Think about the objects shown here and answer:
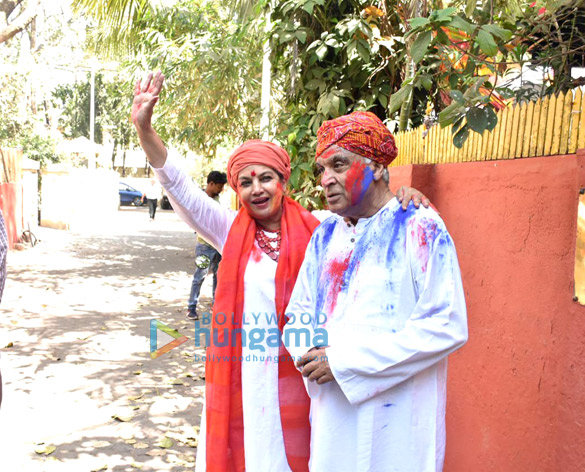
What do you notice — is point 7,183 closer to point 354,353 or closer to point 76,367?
point 76,367

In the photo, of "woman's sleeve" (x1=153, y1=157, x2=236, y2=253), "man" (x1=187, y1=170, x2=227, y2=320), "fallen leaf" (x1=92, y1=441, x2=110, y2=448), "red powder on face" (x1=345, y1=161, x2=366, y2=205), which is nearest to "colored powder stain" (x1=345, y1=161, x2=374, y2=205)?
"red powder on face" (x1=345, y1=161, x2=366, y2=205)

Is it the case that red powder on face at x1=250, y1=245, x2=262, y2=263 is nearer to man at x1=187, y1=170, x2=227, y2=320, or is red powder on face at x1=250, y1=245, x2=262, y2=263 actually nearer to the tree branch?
man at x1=187, y1=170, x2=227, y2=320

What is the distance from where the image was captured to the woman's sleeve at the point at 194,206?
2.63 m

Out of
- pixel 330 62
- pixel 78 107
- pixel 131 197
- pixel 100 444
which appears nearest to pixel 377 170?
pixel 100 444

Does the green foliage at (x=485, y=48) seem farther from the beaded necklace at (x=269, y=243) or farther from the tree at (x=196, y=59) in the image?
the tree at (x=196, y=59)

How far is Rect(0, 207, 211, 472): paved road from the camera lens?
13.9 feet

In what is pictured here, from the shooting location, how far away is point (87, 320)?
7961 mm

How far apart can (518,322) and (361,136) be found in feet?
4.62

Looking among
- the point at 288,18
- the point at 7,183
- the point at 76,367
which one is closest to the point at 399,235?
the point at 288,18

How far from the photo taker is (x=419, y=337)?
6.39 feet

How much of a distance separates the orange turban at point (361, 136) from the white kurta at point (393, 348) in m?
0.22

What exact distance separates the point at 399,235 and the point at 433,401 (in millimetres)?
560

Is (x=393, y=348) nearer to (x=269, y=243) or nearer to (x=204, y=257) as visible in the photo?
(x=269, y=243)

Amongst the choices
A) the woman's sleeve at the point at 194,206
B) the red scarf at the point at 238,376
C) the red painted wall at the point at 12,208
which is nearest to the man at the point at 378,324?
the red scarf at the point at 238,376
